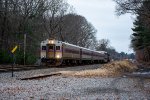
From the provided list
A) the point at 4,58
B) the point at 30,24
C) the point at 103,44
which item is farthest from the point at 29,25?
the point at 103,44

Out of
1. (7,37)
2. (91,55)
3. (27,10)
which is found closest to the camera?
(7,37)

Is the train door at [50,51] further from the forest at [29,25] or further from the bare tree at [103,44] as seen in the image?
the bare tree at [103,44]

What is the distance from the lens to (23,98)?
14.5 meters

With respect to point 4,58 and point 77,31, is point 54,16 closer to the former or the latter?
point 77,31

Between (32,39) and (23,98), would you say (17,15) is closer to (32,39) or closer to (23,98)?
(32,39)

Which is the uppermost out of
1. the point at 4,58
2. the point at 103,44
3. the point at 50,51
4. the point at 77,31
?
the point at 103,44

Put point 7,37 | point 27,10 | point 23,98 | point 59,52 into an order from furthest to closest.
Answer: point 27,10 → point 7,37 → point 59,52 → point 23,98

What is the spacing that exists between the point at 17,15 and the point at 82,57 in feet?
42.8

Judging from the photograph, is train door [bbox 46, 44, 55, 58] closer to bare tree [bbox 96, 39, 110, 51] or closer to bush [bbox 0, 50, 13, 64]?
bush [bbox 0, 50, 13, 64]

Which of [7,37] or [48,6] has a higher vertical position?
[48,6]

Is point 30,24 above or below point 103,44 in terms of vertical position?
below

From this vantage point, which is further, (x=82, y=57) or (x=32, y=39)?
(x=32, y=39)

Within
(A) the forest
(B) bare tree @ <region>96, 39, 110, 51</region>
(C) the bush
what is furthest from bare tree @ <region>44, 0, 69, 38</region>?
(B) bare tree @ <region>96, 39, 110, 51</region>

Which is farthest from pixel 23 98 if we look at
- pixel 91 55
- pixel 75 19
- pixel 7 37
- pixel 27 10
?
pixel 75 19
